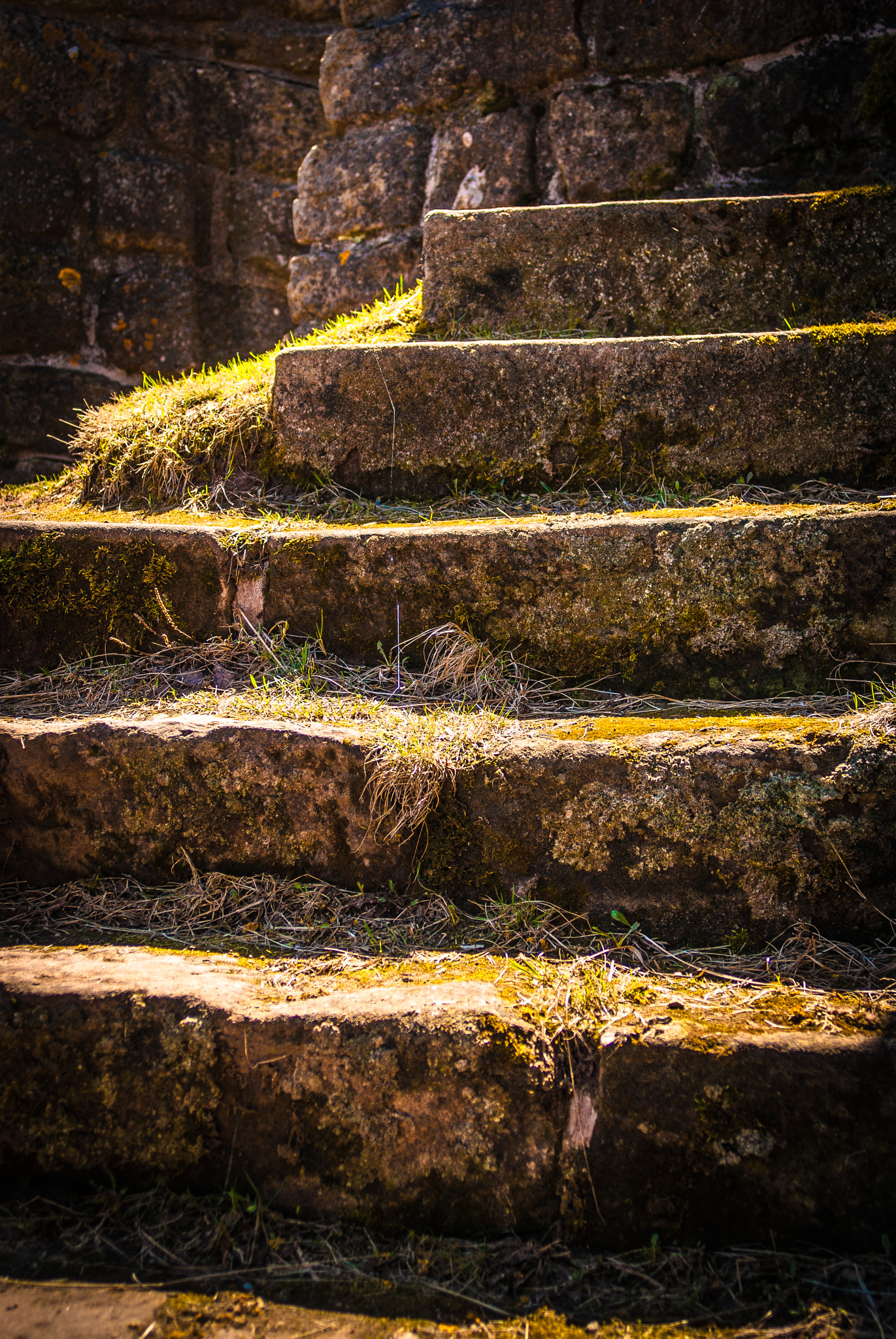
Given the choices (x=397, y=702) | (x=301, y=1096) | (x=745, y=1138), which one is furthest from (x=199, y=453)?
(x=745, y=1138)

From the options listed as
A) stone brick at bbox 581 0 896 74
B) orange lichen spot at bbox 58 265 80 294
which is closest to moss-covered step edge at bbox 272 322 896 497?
stone brick at bbox 581 0 896 74

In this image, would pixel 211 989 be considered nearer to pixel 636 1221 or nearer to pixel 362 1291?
pixel 362 1291

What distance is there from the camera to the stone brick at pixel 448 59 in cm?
321

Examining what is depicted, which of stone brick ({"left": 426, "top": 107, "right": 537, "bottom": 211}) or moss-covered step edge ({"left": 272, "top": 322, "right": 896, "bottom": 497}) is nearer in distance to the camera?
moss-covered step edge ({"left": 272, "top": 322, "right": 896, "bottom": 497})

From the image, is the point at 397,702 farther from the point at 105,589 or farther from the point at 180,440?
the point at 180,440

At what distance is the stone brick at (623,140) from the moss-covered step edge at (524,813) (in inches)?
104

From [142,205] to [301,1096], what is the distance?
4.28 m

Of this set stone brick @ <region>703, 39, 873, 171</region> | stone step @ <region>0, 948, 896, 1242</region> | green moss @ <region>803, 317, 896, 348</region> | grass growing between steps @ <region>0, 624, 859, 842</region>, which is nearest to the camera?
stone step @ <region>0, 948, 896, 1242</region>

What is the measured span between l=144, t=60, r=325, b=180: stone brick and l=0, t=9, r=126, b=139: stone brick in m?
0.21

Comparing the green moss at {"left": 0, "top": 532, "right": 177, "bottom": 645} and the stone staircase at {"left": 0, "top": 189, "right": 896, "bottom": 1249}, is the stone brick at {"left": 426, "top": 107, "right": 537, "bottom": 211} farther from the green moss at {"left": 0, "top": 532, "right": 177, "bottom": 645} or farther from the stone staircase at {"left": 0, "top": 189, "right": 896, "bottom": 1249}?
the green moss at {"left": 0, "top": 532, "right": 177, "bottom": 645}

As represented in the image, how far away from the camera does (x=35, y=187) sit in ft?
12.1

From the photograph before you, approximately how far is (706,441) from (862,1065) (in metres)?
1.55

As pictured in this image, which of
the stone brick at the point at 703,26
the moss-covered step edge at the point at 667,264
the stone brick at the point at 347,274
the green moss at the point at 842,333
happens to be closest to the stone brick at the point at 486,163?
the stone brick at the point at 347,274

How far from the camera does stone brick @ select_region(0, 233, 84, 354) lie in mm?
3666
